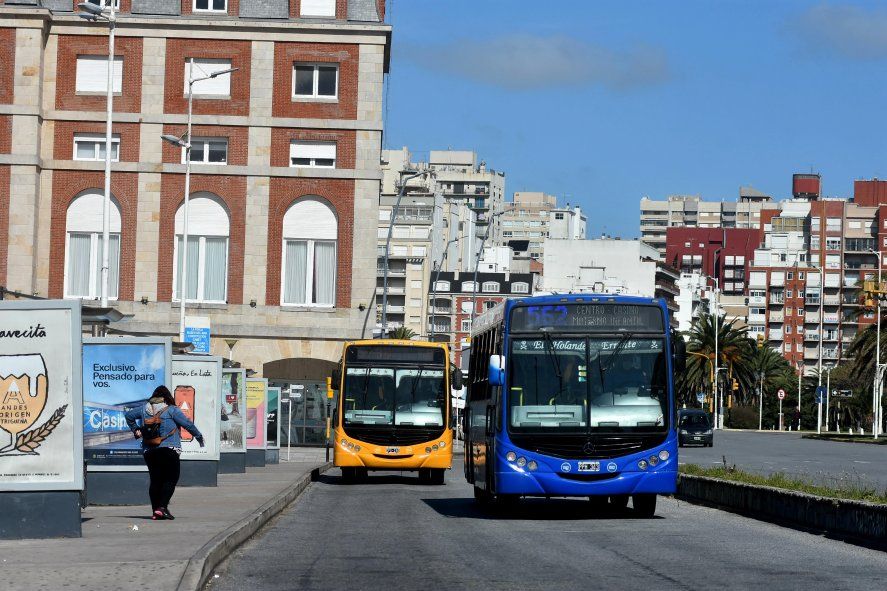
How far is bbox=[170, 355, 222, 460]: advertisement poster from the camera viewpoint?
26.9m

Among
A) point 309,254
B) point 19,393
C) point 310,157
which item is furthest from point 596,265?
point 19,393

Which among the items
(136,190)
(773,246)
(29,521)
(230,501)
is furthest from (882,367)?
(773,246)

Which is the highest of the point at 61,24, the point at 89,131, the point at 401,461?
the point at 61,24

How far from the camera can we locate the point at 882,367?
308ft

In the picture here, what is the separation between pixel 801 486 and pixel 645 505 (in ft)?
6.86

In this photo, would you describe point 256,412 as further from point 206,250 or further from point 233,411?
point 206,250

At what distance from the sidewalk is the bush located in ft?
360

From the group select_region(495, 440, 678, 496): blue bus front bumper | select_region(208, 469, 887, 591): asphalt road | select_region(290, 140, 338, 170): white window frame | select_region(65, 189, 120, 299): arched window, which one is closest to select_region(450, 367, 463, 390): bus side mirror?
select_region(208, 469, 887, 591): asphalt road

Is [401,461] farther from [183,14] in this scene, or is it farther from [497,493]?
[183,14]

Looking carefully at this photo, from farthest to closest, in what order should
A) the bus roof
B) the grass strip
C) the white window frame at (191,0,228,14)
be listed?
the white window frame at (191,0,228,14), the bus roof, the grass strip

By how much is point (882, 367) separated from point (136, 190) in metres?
52.8

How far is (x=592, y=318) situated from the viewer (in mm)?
21156

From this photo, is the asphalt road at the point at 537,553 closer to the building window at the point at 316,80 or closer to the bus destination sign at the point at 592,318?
the bus destination sign at the point at 592,318

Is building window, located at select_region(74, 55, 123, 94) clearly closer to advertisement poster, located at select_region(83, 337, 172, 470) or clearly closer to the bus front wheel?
advertisement poster, located at select_region(83, 337, 172, 470)
